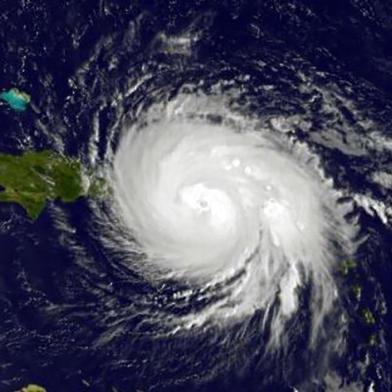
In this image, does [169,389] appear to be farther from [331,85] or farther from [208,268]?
[331,85]

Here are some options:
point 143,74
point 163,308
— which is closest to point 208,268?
point 163,308

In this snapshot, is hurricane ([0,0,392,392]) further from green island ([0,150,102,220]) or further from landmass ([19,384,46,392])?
landmass ([19,384,46,392])

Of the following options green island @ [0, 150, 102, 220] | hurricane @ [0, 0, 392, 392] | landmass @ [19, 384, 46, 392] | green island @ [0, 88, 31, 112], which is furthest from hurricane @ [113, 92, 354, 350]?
landmass @ [19, 384, 46, 392]

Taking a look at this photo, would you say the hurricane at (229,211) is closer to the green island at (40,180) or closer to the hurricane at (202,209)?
the hurricane at (202,209)

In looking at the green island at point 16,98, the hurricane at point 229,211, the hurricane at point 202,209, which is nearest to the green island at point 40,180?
the hurricane at point 202,209

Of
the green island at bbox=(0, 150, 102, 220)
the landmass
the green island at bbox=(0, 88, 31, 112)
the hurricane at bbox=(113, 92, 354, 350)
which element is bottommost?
the landmass
